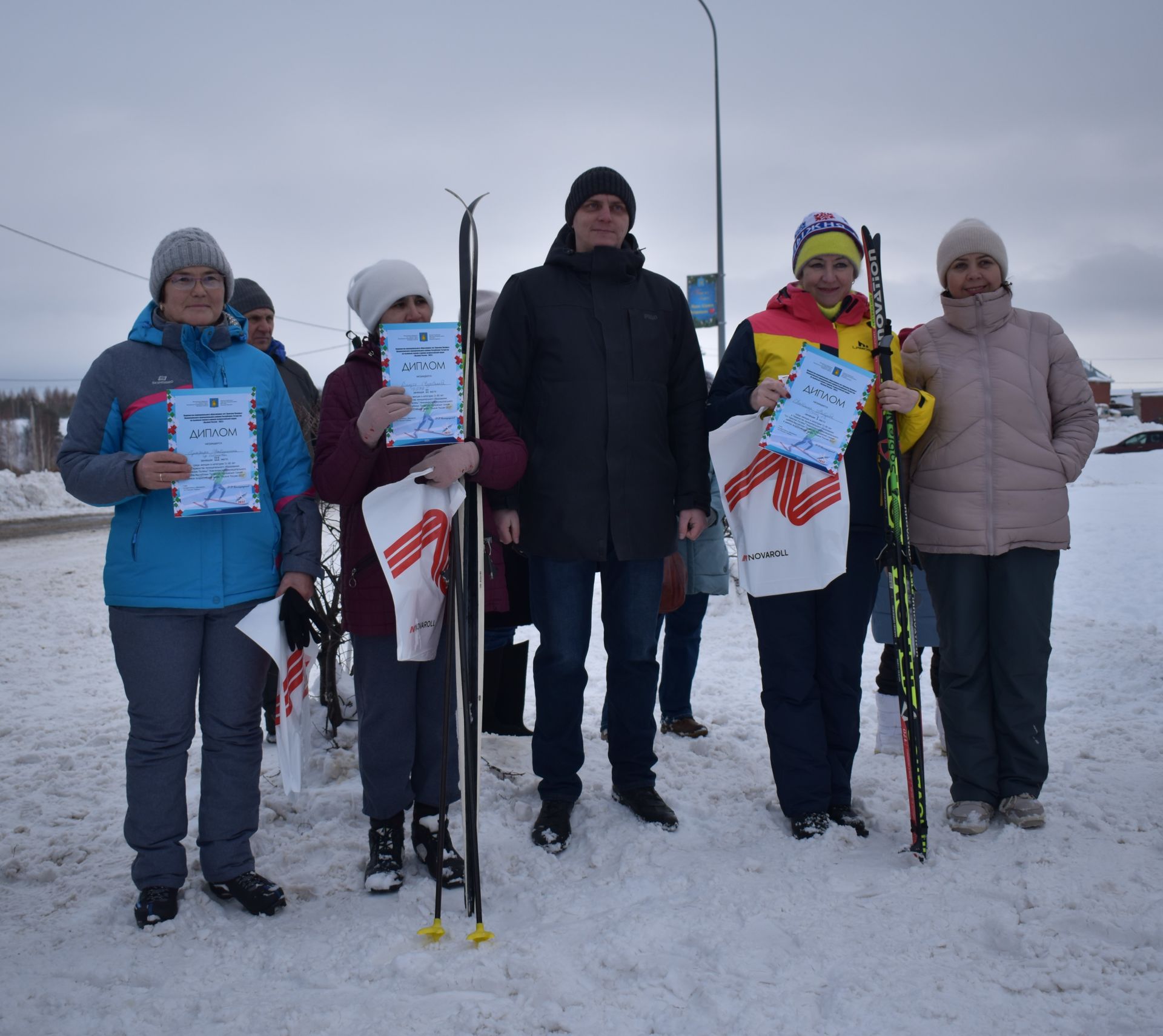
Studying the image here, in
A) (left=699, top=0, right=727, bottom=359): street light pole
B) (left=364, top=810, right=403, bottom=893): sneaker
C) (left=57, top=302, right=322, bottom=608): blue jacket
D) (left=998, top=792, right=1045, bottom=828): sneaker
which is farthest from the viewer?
(left=699, top=0, right=727, bottom=359): street light pole

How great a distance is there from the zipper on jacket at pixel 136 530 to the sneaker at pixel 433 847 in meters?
1.27

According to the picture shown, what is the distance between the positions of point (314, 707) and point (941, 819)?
3.04 metres

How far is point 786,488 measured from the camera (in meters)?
3.30

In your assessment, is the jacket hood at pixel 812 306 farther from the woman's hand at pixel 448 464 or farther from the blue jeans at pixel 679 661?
the blue jeans at pixel 679 661

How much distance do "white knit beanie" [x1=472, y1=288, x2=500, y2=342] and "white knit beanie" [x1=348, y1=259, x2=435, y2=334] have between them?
101 cm

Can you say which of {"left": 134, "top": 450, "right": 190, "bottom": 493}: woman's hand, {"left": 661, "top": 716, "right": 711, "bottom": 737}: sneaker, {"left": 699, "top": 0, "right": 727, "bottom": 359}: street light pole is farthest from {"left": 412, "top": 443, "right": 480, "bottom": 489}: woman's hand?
{"left": 699, "top": 0, "right": 727, "bottom": 359}: street light pole

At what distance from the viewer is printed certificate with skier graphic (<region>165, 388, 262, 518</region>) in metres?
2.64

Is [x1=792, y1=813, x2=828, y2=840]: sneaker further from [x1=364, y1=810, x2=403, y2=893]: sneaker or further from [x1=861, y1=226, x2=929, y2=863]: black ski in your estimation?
[x1=364, y1=810, x2=403, y2=893]: sneaker

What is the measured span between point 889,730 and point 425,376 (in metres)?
2.87

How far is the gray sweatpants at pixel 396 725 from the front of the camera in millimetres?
2963

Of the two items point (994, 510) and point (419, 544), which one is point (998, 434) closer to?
point (994, 510)

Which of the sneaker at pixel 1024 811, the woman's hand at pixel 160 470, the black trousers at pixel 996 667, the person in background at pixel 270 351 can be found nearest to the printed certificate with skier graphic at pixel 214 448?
the woman's hand at pixel 160 470

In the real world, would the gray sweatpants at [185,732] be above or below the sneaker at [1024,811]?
above

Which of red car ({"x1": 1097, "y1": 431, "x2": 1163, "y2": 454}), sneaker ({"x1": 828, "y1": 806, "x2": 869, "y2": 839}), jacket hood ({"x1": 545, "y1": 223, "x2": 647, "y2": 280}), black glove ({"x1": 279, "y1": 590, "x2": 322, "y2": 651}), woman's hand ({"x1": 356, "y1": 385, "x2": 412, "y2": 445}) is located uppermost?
red car ({"x1": 1097, "y1": 431, "x2": 1163, "y2": 454})
